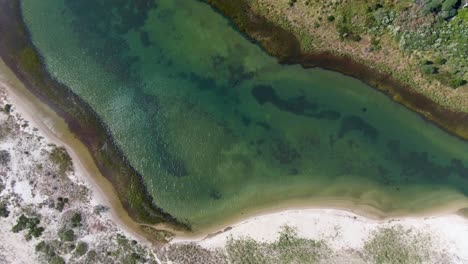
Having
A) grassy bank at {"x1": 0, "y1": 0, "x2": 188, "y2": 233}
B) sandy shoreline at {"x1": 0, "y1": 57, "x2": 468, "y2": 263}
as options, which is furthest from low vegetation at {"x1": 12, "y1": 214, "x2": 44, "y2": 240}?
grassy bank at {"x1": 0, "y1": 0, "x2": 188, "y2": 233}

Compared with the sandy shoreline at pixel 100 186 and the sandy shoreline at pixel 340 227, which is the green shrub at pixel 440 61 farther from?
the sandy shoreline at pixel 340 227

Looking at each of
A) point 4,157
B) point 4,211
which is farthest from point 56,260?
point 4,157

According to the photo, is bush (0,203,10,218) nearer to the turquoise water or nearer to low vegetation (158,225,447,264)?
the turquoise water

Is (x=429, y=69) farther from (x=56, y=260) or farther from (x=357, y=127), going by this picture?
(x=56, y=260)

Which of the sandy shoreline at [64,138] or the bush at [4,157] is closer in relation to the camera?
the sandy shoreline at [64,138]

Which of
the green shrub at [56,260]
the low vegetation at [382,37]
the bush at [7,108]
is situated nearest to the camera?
the low vegetation at [382,37]

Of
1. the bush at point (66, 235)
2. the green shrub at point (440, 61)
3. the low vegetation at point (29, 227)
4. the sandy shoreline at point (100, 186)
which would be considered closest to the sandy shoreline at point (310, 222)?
the sandy shoreline at point (100, 186)
